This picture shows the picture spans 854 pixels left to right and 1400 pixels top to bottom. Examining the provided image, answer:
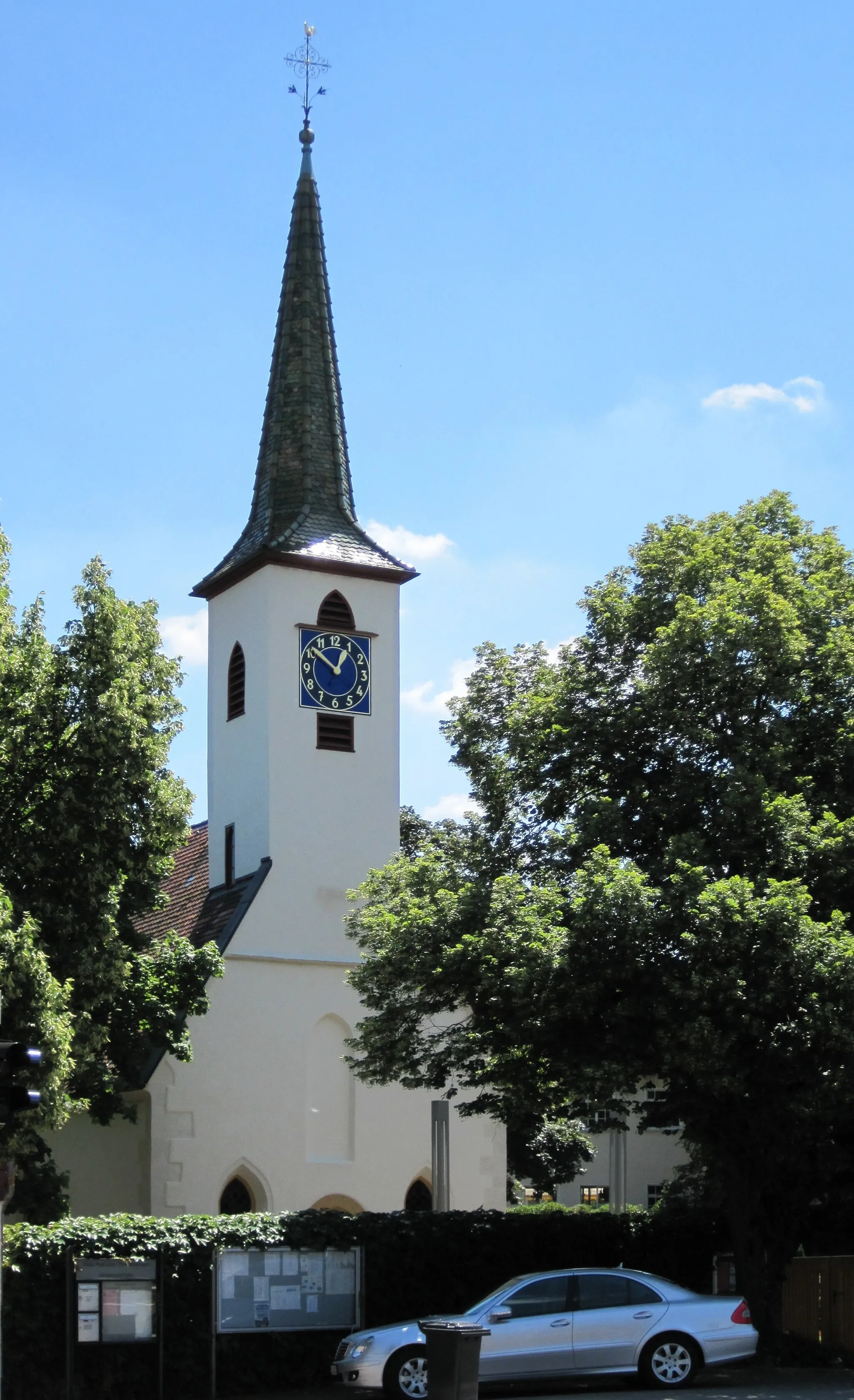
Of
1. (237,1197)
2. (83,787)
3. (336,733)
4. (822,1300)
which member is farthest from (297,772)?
(822,1300)

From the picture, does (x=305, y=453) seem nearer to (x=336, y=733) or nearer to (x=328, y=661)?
(x=328, y=661)

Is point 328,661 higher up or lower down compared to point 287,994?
higher up

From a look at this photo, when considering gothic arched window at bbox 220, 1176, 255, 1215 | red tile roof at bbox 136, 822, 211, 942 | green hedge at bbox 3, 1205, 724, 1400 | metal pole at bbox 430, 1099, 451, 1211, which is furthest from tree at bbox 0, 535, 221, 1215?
red tile roof at bbox 136, 822, 211, 942

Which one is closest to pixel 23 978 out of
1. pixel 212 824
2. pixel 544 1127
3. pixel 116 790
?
pixel 116 790

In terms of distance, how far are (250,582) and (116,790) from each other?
1362 cm

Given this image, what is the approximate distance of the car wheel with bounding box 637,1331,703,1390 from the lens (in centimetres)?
2003

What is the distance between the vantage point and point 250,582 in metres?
36.2

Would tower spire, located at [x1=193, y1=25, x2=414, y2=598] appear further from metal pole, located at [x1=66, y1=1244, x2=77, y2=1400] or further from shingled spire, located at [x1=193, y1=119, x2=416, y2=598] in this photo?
metal pole, located at [x1=66, y1=1244, x2=77, y2=1400]

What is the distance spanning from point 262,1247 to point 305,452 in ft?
64.6

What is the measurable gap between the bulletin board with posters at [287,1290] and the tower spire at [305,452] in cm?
1657

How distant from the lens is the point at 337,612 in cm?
3609

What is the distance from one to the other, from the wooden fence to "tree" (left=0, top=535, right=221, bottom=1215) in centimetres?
959

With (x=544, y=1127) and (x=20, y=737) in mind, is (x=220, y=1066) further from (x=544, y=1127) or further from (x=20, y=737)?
(x=544, y=1127)

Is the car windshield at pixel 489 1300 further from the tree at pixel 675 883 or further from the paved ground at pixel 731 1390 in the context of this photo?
the tree at pixel 675 883
